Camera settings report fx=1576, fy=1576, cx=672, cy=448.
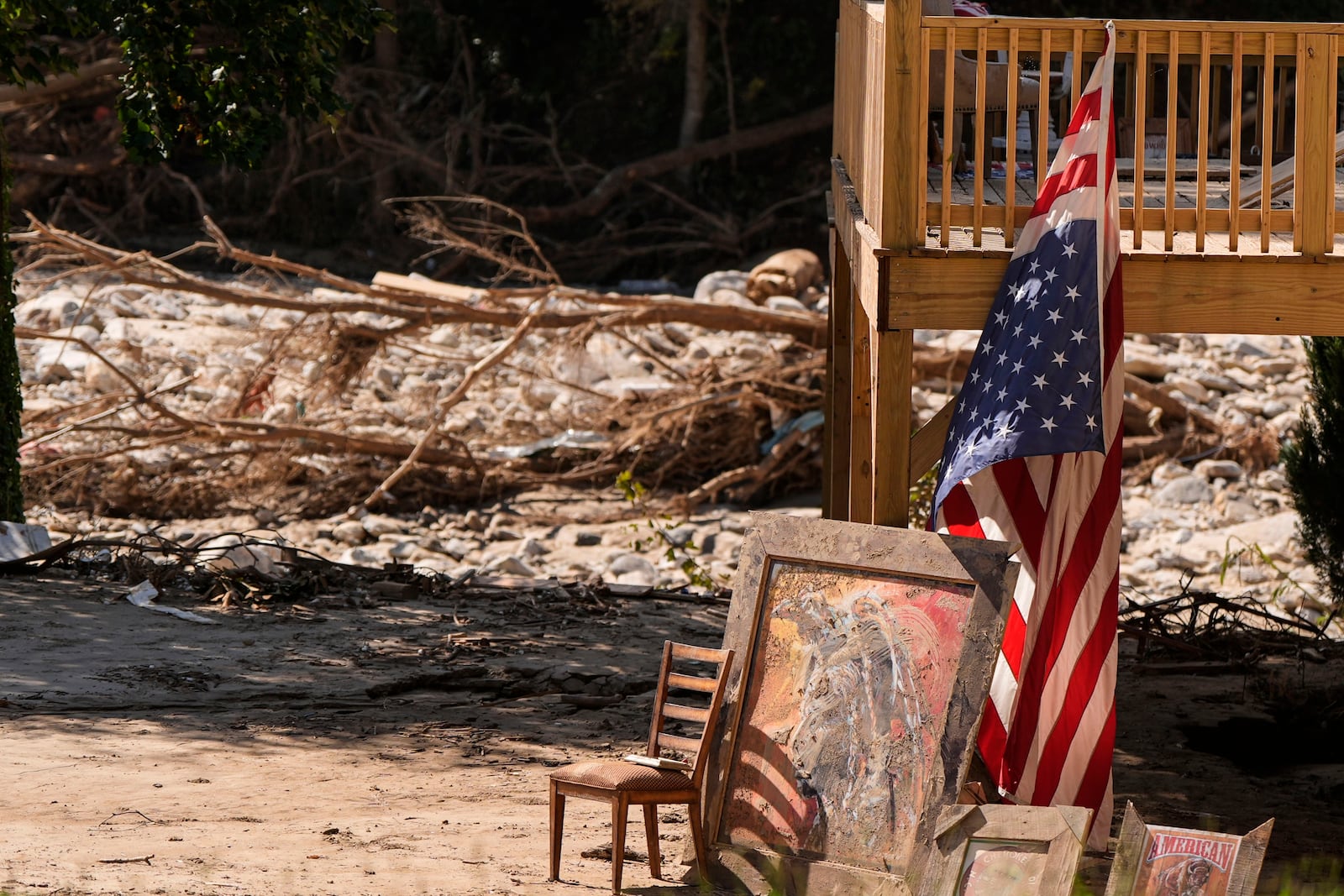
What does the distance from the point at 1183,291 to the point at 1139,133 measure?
62 centimetres

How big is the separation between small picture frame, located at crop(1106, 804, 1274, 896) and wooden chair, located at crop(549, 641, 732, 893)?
4.68 ft

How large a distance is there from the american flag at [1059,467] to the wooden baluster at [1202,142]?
0.31 m

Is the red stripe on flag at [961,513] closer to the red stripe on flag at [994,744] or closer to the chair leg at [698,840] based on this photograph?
the red stripe on flag at [994,744]

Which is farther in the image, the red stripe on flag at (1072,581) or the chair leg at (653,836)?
the red stripe on flag at (1072,581)

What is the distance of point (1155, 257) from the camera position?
18.3 feet

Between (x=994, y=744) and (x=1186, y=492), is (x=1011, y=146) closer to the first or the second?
(x=994, y=744)

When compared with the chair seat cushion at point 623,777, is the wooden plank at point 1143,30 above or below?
above

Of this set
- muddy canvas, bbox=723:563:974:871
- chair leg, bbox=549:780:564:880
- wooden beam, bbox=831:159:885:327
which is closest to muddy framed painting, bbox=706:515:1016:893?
muddy canvas, bbox=723:563:974:871

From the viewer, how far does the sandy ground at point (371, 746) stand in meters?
5.05

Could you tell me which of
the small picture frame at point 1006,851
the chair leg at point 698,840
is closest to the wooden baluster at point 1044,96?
the small picture frame at point 1006,851

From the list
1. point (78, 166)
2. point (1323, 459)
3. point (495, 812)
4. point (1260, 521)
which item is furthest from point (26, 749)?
point (78, 166)

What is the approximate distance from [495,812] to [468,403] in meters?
10.4

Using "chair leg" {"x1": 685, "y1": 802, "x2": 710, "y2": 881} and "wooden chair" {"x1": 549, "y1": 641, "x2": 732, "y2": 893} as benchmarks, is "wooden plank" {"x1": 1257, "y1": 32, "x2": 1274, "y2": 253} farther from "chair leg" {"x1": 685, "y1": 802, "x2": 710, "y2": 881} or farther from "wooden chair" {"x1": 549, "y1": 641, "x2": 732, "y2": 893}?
"chair leg" {"x1": 685, "y1": 802, "x2": 710, "y2": 881}

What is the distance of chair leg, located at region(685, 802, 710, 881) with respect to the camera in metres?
4.98
